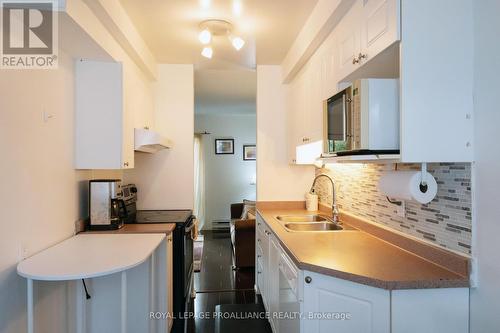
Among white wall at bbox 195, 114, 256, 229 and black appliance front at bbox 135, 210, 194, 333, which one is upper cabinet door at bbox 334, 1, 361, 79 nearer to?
black appliance front at bbox 135, 210, 194, 333

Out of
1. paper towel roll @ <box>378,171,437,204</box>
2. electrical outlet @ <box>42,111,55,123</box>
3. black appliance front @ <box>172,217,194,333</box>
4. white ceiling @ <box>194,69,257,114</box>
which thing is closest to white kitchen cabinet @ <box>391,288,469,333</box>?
paper towel roll @ <box>378,171,437,204</box>

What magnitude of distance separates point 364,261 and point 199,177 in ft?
17.0

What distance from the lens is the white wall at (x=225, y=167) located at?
6645mm

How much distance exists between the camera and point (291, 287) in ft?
5.64

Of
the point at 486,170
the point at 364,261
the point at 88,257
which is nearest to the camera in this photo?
the point at 486,170

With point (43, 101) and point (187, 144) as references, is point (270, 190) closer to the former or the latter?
point (187, 144)

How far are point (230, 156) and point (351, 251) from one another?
5173 mm

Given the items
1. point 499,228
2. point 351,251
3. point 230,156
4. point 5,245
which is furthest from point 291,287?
point 230,156

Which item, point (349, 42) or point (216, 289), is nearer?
point (349, 42)

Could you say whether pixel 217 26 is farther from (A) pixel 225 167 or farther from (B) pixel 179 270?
(A) pixel 225 167

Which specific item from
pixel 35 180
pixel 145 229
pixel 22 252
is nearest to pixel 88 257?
pixel 22 252

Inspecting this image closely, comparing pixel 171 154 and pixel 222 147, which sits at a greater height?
A: pixel 222 147

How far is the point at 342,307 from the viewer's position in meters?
1.41

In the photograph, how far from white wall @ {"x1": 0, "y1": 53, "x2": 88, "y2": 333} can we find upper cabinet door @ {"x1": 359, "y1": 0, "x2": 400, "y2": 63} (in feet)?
5.83
